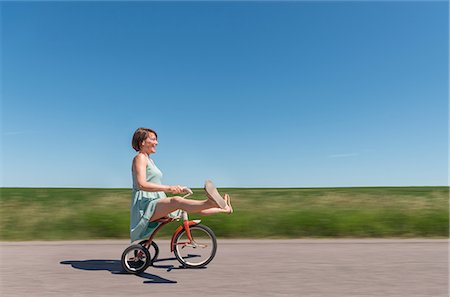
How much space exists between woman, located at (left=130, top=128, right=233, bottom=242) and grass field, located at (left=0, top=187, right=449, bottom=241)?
304 centimetres

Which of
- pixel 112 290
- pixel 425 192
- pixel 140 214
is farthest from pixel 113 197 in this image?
pixel 425 192

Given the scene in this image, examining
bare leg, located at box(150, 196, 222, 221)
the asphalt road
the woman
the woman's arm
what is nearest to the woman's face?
the woman

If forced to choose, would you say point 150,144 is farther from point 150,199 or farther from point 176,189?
point 176,189

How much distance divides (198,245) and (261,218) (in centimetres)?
397

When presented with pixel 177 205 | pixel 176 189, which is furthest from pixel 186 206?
pixel 176 189

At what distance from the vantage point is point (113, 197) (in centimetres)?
1358

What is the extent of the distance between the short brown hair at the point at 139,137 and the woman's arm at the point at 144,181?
18cm

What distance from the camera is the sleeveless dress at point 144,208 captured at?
19.7ft

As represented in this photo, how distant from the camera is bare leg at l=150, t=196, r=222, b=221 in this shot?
5.75 metres

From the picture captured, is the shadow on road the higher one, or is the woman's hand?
the woman's hand

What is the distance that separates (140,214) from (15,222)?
540 centimetres

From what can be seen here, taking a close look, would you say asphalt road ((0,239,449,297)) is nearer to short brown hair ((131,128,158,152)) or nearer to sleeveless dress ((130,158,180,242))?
sleeveless dress ((130,158,180,242))

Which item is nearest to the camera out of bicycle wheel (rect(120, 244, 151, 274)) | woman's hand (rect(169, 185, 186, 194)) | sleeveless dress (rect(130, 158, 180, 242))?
woman's hand (rect(169, 185, 186, 194))

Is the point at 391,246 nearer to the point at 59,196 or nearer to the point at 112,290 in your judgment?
the point at 112,290
